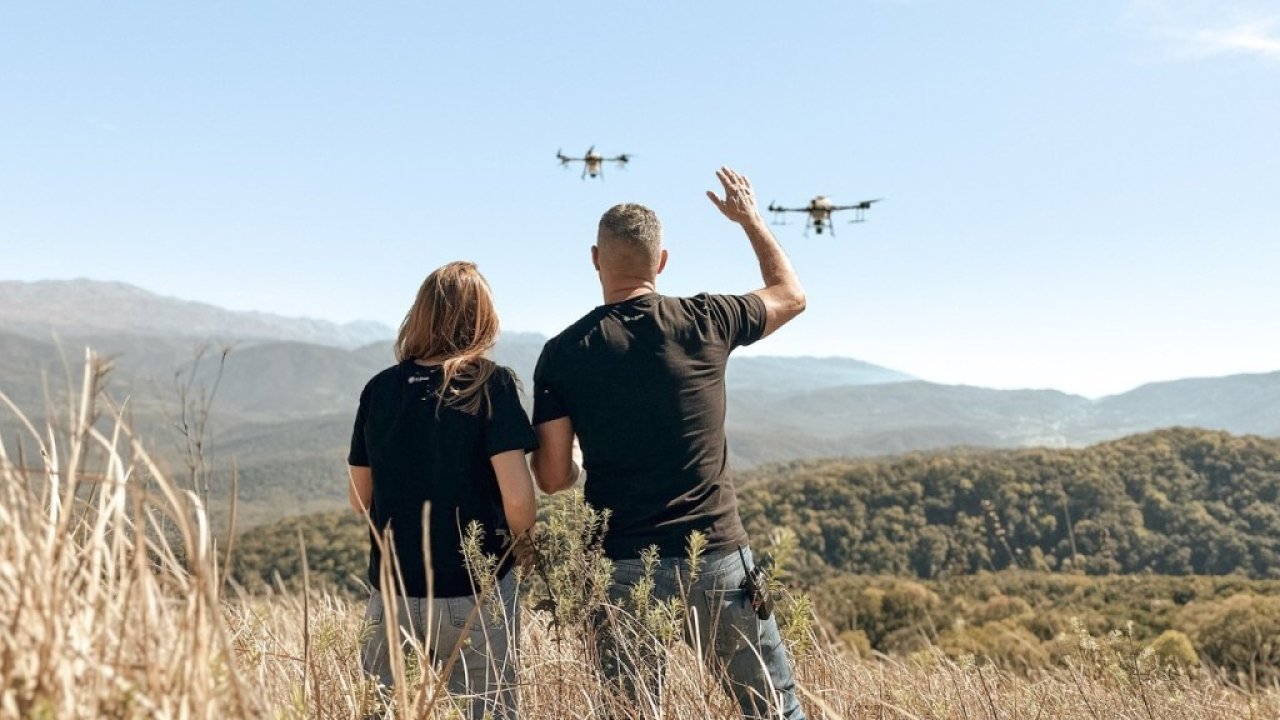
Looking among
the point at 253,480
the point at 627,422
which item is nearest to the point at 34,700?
the point at 627,422

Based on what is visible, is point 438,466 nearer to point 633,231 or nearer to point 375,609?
point 375,609

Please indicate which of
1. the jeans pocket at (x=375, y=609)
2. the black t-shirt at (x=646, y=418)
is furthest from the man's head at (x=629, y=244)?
the jeans pocket at (x=375, y=609)

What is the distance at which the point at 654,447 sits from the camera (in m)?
2.74

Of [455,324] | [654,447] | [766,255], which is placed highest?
[766,255]

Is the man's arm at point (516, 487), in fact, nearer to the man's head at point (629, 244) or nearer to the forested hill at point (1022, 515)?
the man's head at point (629, 244)

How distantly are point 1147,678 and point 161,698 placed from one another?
3552 mm

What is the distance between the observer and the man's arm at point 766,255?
10.1 ft

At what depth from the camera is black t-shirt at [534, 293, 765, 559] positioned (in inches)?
107

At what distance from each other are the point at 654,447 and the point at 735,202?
101 cm

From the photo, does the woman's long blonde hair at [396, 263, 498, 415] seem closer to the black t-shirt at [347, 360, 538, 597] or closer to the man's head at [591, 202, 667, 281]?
the black t-shirt at [347, 360, 538, 597]

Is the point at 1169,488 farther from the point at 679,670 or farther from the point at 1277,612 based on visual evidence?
the point at 679,670

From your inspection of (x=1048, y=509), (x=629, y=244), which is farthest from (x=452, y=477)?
(x=1048, y=509)

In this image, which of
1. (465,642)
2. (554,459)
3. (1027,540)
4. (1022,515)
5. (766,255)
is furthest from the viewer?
(1022,515)

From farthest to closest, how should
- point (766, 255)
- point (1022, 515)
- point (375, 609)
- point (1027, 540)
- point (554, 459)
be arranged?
point (1022, 515)
point (1027, 540)
point (766, 255)
point (554, 459)
point (375, 609)
